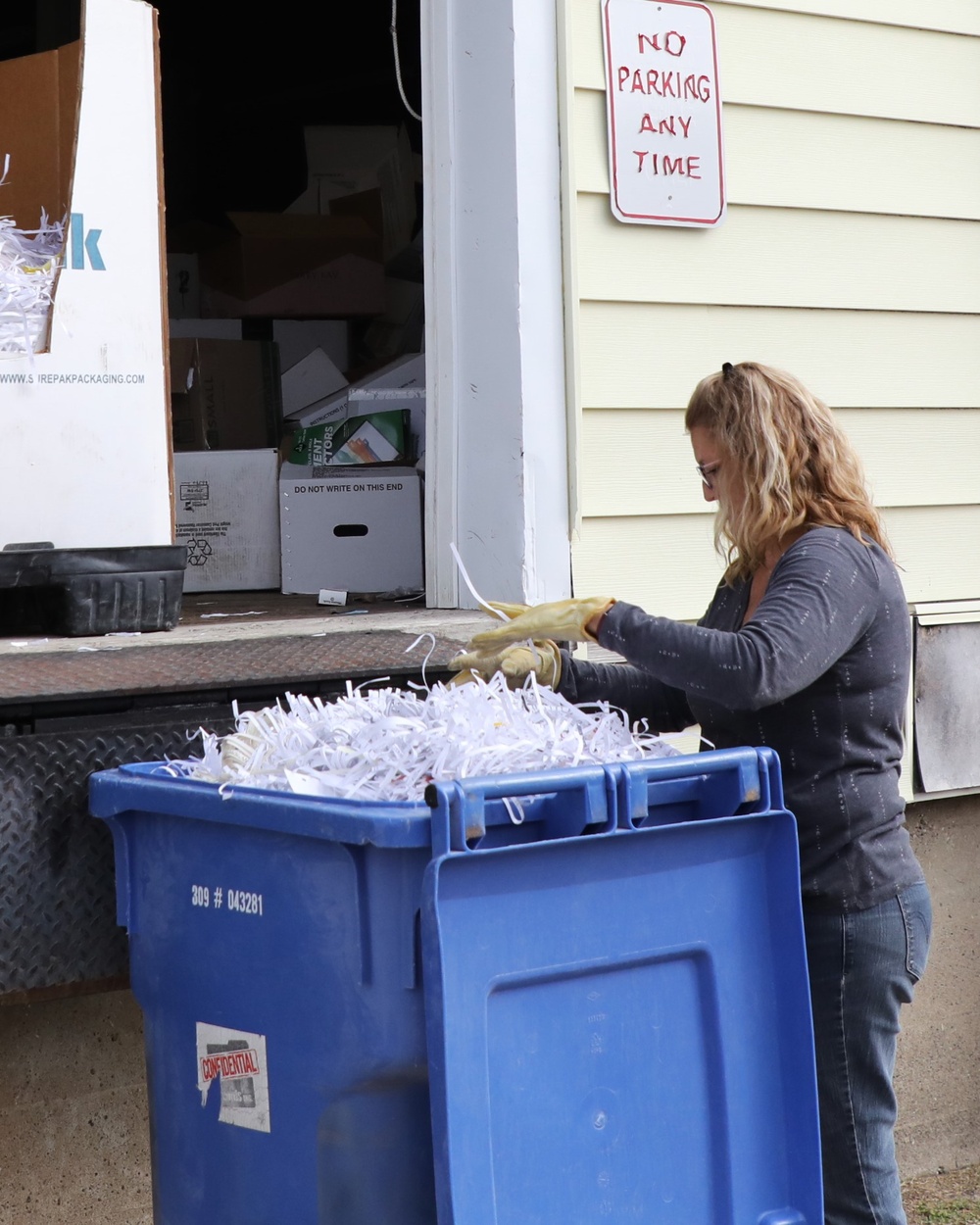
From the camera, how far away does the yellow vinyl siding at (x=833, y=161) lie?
3.03 meters

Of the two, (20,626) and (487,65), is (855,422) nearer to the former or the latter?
(487,65)

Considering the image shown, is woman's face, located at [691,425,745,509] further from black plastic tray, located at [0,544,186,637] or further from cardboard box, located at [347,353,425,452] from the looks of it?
cardboard box, located at [347,353,425,452]

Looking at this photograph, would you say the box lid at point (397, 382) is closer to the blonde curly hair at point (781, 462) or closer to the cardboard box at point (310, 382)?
the cardboard box at point (310, 382)

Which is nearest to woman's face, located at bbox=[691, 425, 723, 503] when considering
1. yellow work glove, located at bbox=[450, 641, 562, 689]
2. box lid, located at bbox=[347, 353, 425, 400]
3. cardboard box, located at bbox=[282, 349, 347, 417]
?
yellow work glove, located at bbox=[450, 641, 562, 689]

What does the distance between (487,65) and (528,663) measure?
1.39 metres

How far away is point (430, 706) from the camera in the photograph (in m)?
1.92

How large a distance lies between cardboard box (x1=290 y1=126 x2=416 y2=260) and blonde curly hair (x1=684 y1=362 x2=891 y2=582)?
2.56 m

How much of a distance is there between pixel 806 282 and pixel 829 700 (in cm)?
149

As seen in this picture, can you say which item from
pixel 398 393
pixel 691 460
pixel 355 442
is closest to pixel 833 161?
pixel 691 460

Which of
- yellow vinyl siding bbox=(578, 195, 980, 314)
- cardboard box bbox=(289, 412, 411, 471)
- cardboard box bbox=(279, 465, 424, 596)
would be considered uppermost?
yellow vinyl siding bbox=(578, 195, 980, 314)

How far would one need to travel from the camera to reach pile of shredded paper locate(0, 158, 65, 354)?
2.39m

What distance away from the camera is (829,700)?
2113mm

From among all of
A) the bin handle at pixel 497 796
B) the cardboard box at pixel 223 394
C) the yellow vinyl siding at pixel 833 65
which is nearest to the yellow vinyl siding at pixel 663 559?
the yellow vinyl siding at pixel 833 65

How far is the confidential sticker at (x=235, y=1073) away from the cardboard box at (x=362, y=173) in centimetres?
327
